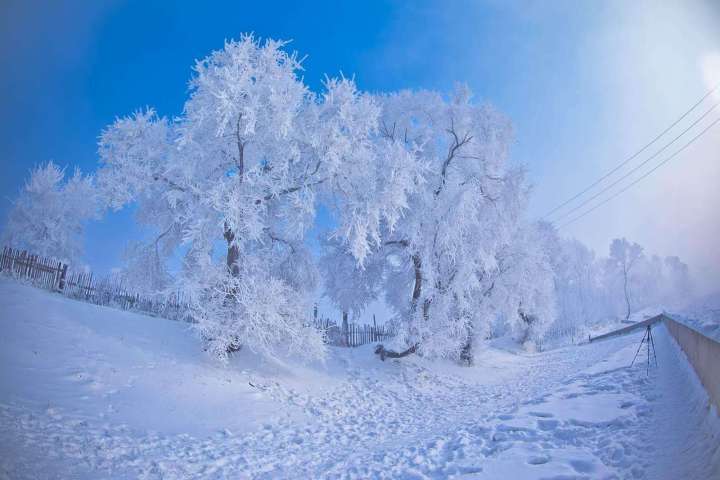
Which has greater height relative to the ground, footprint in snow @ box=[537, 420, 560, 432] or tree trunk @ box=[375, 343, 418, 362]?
footprint in snow @ box=[537, 420, 560, 432]

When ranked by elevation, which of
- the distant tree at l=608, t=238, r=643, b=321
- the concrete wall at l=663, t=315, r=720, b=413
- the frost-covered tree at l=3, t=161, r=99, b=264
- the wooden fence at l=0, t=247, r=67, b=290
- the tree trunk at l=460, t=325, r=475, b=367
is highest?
the distant tree at l=608, t=238, r=643, b=321

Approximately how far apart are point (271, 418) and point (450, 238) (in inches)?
367

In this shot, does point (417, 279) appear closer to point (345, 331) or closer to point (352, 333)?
point (345, 331)

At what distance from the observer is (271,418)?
7957 mm

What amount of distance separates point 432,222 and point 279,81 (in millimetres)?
7846

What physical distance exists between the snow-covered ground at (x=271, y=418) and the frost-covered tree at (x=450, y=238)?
12.7ft

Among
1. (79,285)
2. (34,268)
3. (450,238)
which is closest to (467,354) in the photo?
(450,238)

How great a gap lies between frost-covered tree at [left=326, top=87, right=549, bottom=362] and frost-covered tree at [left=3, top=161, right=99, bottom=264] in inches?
809

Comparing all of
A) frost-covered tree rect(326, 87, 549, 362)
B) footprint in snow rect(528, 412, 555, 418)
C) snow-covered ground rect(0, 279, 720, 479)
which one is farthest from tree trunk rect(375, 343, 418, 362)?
footprint in snow rect(528, 412, 555, 418)

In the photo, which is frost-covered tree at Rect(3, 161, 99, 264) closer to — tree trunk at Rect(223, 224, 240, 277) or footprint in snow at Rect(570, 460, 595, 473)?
tree trunk at Rect(223, 224, 240, 277)

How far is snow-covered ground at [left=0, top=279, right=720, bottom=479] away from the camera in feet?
13.8

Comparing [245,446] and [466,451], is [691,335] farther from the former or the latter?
[245,446]

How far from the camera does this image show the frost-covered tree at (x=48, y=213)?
23438mm

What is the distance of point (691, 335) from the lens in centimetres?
719
